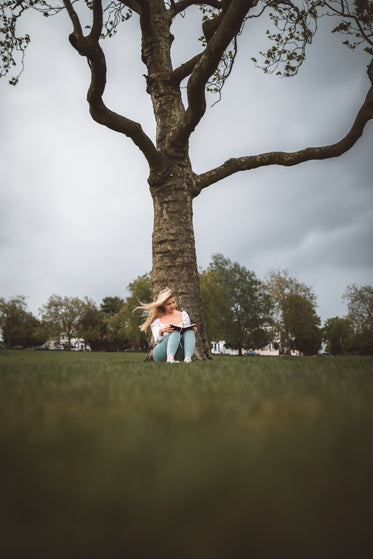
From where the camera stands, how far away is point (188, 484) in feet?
2.74

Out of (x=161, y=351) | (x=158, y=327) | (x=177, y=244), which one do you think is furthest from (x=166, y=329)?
(x=177, y=244)

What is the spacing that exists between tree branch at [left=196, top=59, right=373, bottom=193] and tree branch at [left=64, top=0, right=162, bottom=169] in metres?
1.80

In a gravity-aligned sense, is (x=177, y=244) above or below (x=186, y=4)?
below

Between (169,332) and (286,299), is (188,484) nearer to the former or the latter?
(169,332)

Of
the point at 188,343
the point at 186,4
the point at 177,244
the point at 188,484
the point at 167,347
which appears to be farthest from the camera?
the point at 186,4

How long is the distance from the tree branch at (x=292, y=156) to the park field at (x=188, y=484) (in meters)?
8.94

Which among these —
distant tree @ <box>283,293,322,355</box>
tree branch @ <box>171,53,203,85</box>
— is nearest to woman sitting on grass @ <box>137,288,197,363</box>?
tree branch @ <box>171,53,203,85</box>

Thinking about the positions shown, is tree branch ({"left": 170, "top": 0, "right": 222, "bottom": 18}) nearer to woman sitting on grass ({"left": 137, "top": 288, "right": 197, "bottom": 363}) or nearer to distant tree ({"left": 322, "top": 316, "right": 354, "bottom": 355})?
woman sitting on grass ({"left": 137, "top": 288, "right": 197, "bottom": 363})

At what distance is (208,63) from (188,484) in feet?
26.9

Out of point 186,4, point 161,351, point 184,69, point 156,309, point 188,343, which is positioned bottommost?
point 161,351

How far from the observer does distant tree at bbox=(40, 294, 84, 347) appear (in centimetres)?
7038

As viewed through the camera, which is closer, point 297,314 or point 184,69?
point 184,69

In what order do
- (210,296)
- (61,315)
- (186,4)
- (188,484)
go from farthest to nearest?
(61,315) < (210,296) < (186,4) < (188,484)

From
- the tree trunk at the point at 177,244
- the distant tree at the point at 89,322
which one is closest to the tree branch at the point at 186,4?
the tree trunk at the point at 177,244
